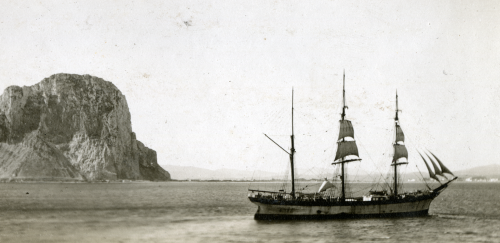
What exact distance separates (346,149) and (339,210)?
7535mm

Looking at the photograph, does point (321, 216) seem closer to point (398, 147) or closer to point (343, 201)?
point (343, 201)

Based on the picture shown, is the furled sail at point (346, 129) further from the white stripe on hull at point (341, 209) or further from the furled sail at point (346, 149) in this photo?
the white stripe on hull at point (341, 209)

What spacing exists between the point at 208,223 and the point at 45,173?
6110 inches

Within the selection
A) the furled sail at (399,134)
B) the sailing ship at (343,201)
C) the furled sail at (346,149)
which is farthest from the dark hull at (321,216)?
the furled sail at (399,134)

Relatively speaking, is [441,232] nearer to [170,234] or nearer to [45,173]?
[170,234]

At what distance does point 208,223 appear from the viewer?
52.4 m

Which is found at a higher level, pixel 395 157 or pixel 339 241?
pixel 395 157

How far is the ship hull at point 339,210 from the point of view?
54438 mm

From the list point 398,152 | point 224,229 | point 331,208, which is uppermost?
point 398,152

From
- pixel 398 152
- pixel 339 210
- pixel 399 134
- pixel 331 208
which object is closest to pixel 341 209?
pixel 339 210

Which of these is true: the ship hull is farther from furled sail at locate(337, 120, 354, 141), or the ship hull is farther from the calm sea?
furled sail at locate(337, 120, 354, 141)

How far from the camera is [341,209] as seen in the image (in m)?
55.8

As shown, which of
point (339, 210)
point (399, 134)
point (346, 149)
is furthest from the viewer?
point (399, 134)

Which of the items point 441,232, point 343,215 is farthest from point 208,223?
point 441,232
